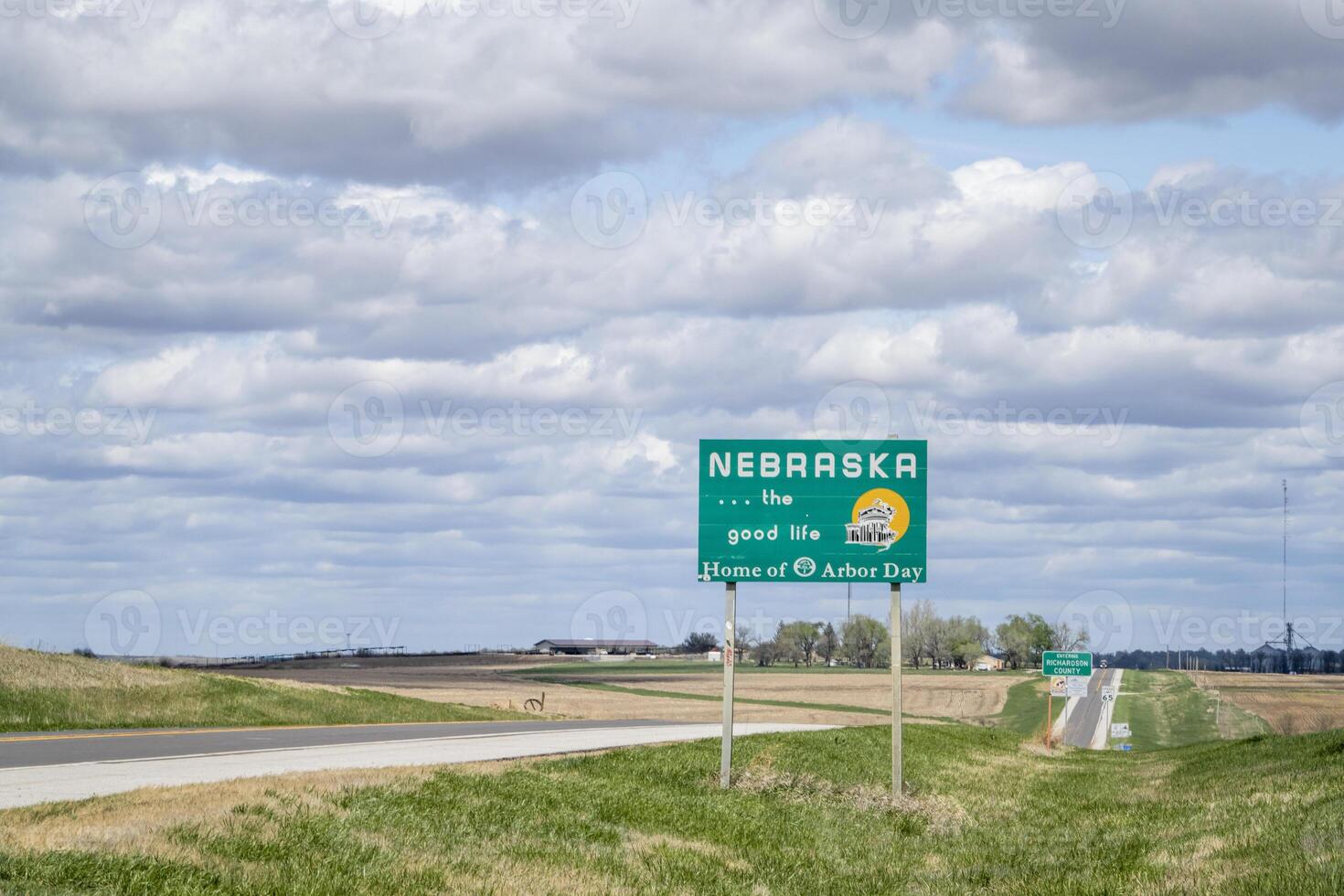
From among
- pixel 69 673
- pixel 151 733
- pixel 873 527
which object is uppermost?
pixel 873 527

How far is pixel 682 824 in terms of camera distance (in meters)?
18.9

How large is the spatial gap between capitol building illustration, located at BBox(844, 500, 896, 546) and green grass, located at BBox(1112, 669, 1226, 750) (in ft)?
227

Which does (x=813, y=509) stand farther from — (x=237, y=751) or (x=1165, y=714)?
(x=1165, y=714)

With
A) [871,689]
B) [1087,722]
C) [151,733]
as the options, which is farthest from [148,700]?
[871,689]

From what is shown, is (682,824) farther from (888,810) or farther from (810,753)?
(810,753)

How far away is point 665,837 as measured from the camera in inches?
700

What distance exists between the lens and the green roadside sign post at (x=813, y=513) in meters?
24.5

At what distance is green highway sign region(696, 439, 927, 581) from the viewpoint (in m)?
24.5

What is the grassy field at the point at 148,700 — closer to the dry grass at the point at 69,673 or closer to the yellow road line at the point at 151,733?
the dry grass at the point at 69,673

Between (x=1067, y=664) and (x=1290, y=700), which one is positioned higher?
(x=1067, y=664)

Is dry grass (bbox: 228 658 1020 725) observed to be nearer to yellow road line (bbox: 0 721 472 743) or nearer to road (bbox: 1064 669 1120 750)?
road (bbox: 1064 669 1120 750)

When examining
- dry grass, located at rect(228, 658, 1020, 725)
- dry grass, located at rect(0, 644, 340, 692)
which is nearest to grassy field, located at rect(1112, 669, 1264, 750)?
dry grass, located at rect(228, 658, 1020, 725)

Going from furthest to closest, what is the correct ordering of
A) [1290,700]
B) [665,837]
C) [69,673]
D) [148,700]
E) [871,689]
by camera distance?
1. [871,689]
2. [1290,700]
3. [148,700]
4. [69,673]
5. [665,837]

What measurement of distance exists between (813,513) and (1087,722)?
102 meters
